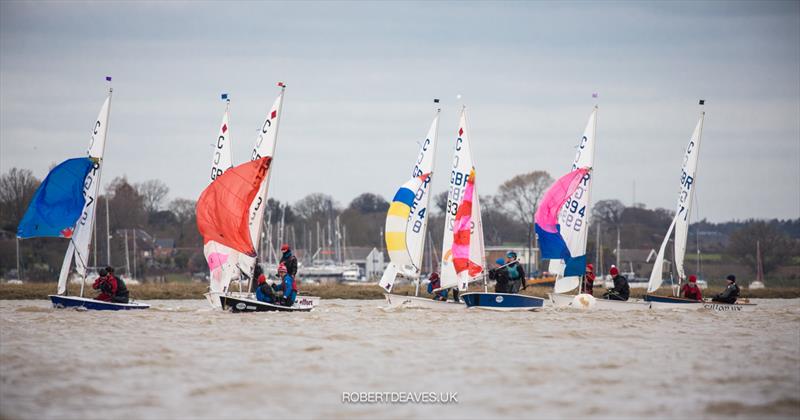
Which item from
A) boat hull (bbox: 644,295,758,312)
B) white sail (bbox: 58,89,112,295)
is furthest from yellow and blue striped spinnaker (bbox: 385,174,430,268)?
white sail (bbox: 58,89,112,295)

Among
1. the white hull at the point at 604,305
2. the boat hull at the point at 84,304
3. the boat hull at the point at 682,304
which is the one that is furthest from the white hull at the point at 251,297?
the boat hull at the point at 682,304

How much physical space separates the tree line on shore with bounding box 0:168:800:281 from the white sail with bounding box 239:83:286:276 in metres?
32.3

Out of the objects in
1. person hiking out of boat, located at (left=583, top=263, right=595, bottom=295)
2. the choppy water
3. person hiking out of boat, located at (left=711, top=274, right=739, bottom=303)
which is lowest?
the choppy water

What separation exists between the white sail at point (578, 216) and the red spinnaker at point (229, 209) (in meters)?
9.48

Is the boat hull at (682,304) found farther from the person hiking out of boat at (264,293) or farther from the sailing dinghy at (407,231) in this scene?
the person hiking out of boat at (264,293)

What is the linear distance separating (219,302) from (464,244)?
273 inches

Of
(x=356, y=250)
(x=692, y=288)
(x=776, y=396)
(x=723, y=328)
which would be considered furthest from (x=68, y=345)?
(x=356, y=250)

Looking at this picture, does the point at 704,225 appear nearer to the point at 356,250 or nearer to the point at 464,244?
the point at 356,250

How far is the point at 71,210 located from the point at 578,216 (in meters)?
14.8

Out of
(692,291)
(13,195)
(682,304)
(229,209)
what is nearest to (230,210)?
(229,209)

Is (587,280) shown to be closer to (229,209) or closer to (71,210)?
(229,209)

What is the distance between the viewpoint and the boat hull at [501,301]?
2798cm

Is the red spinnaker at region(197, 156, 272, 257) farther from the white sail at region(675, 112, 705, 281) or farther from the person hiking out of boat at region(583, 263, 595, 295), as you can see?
the white sail at region(675, 112, 705, 281)

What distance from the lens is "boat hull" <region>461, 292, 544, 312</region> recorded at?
1102 inches
